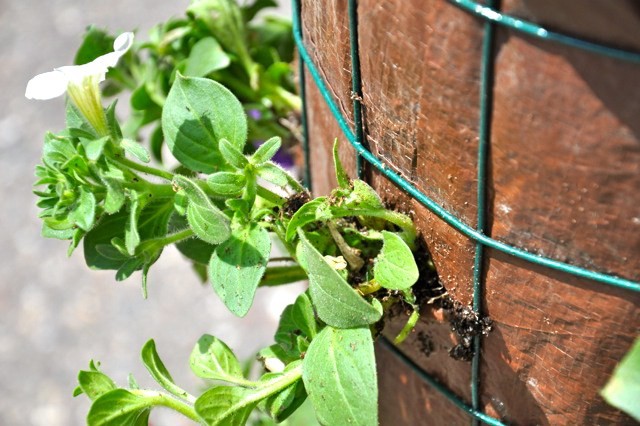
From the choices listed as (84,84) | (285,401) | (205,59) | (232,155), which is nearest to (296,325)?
(285,401)

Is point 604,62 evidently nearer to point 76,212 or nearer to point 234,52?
point 76,212

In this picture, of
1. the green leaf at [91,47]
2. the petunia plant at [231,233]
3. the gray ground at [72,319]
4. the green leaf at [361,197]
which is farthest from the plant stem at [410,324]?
the gray ground at [72,319]

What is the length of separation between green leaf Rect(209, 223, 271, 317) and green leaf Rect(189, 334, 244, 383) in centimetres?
12

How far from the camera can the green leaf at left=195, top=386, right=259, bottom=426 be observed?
0.74m

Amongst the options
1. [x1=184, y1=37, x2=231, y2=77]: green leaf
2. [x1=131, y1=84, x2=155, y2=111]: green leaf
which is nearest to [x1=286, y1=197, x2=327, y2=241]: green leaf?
[x1=184, y1=37, x2=231, y2=77]: green leaf

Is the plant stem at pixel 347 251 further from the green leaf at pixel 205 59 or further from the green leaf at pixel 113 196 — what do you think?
the green leaf at pixel 205 59

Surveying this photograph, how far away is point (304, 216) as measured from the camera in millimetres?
730

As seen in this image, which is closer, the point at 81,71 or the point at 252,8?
the point at 81,71

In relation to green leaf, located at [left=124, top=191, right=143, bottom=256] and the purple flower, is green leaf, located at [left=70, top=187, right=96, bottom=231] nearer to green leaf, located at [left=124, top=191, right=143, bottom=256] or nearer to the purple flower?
green leaf, located at [left=124, top=191, right=143, bottom=256]

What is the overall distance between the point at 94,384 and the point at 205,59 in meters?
0.42

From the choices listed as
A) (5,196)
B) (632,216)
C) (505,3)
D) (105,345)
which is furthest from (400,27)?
(5,196)

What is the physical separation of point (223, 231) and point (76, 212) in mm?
142

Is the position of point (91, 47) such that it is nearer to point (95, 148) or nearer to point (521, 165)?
point (95, 148)

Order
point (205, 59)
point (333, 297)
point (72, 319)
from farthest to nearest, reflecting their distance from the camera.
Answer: point (72, 319) → point (205, 59) → point (333, 297)
